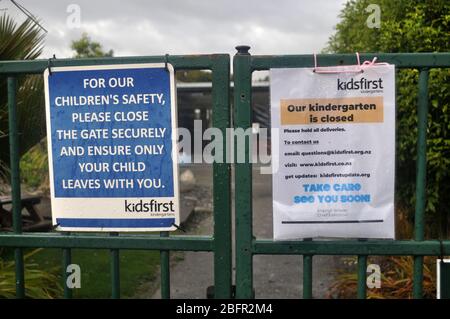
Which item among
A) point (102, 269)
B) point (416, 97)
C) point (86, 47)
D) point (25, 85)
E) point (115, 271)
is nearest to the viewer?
point (115, 271)

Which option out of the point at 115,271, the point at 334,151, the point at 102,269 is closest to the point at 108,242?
the point at 115,271

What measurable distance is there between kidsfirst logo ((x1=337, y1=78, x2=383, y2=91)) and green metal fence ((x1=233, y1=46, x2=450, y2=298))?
8 centimetres

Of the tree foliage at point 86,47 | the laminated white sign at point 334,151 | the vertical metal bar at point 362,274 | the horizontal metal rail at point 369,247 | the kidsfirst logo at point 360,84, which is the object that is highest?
the tree foliage at point 86,47

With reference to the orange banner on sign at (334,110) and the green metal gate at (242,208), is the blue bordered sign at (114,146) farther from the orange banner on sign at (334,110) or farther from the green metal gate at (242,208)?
the orange banner on sign at (334,110)

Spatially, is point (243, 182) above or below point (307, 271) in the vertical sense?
above

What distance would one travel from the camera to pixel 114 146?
2410mm

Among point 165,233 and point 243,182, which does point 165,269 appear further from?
point 243,182

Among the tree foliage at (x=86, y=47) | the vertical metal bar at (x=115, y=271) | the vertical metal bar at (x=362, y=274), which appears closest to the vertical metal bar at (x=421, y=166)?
the vertical metal bar at (x=362, y=274)

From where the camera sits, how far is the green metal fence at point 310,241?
7.45ft

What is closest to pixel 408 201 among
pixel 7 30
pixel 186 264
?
pixel 186 264

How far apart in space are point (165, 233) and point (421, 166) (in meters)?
1.15

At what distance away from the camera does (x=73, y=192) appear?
2.47 meters

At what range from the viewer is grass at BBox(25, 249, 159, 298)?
17.1ft

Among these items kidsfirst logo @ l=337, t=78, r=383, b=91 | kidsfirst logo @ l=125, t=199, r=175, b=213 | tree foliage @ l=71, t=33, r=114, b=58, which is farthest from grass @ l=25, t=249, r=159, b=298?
tree foliage @ l=71, t=33, r=114, b=58
